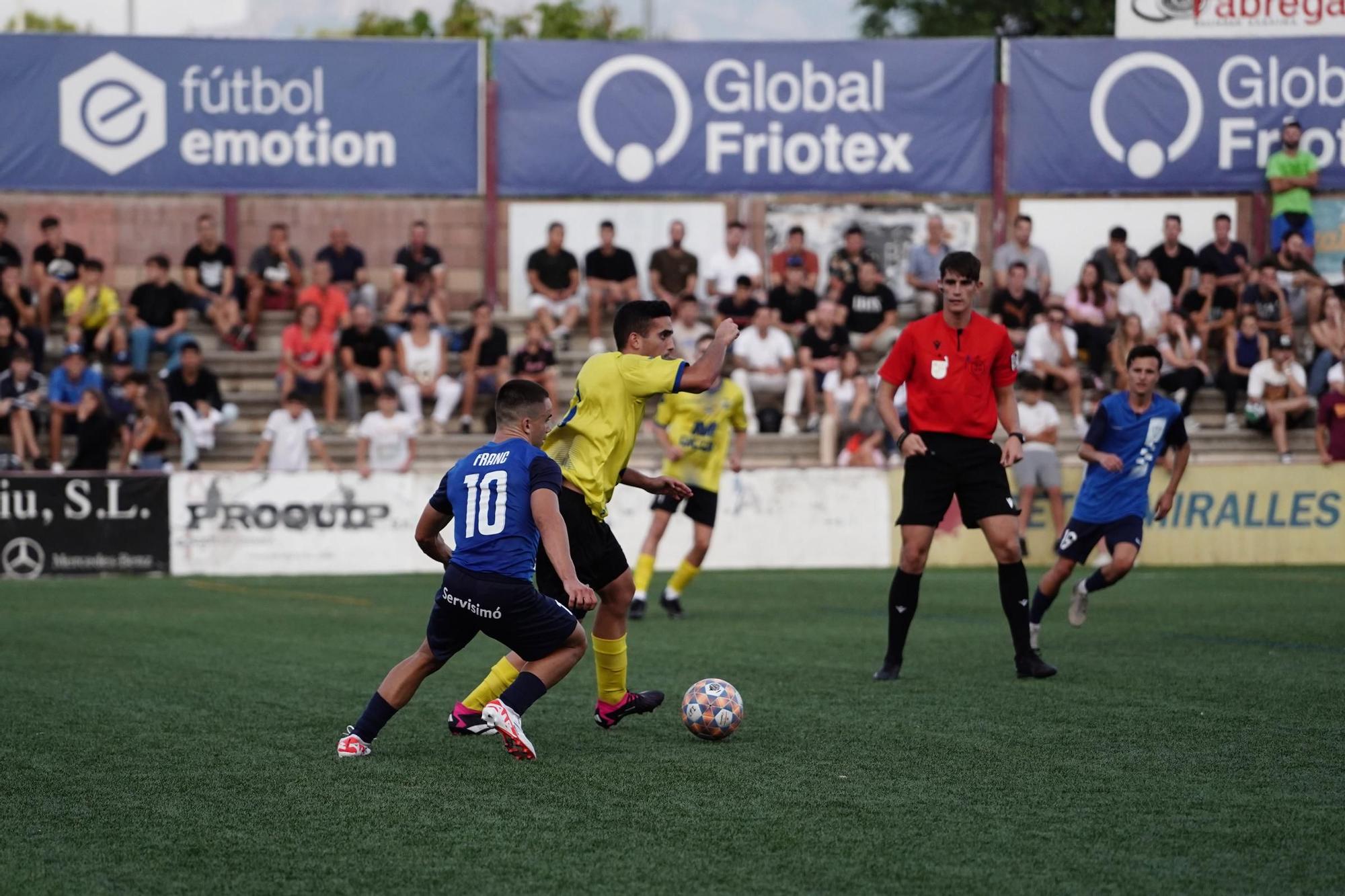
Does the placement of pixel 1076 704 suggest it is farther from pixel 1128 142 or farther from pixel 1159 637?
pixel 1128 142

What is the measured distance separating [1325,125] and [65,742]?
1942 cm

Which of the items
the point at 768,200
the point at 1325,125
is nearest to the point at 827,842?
the point at 768,200

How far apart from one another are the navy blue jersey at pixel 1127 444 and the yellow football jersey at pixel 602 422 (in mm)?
4058

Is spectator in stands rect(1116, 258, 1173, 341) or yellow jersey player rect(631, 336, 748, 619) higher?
spectator in stands rect(1116, 258, 1173, 341)

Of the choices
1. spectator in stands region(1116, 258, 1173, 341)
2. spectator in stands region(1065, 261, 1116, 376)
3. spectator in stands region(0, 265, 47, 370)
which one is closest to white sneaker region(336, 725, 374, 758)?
spectator in stands region(0, 265, 47, 370)

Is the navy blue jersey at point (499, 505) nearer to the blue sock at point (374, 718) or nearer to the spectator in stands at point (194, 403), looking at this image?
the blue sock at point (374, 718)

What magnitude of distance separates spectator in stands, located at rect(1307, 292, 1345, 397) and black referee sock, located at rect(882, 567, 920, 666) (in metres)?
13.2

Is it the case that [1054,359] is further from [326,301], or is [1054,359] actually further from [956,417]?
[956,417]

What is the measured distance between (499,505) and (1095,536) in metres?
5.30

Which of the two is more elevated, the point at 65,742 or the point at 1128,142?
the point at 1128,142

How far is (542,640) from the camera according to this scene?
6.64 meters

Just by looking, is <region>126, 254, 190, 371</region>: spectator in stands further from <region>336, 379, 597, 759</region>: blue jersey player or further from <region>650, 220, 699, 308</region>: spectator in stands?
<region>336, 379, 597, 759</region>: blue jersey player

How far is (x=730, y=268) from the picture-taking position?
71.2 ft

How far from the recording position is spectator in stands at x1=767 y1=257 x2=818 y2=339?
21.3 m
